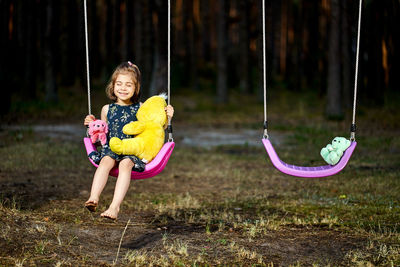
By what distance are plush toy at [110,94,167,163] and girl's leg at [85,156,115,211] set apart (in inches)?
4.2

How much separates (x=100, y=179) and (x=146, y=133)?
566mm

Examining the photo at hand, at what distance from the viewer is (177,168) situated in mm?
8227

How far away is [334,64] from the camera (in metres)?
13.9

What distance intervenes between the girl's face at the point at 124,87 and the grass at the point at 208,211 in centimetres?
108

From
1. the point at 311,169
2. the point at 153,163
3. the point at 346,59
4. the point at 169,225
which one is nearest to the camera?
the point at 153,163

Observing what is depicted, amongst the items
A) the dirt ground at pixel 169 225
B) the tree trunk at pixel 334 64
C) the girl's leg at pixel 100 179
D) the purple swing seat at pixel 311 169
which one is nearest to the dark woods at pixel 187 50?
the tree trunk at pixel 334 64

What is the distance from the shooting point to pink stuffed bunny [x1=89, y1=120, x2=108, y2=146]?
429cm

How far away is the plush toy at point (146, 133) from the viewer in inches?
161

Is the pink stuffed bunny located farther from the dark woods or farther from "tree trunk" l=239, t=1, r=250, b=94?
"tree trunk" l=239, t=1, r=250, b=94

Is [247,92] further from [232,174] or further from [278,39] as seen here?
[232,174]

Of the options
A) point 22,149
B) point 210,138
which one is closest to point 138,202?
point 22,149

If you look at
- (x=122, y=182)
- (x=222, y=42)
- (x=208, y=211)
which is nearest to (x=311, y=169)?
(x=208, y=211)

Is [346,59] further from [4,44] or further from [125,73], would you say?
[125,73]

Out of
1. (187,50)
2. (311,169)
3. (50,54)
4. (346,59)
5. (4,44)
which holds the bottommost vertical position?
(311,169)
